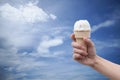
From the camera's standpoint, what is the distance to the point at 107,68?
4.31 ft

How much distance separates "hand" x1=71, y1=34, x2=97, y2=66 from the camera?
3.65 feet

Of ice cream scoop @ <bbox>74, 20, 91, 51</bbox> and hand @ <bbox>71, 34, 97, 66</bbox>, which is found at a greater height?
ice cream scoop @ <bbox>74, 20, 91, 51</bbox>

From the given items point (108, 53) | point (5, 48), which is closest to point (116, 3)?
point (108, 53)

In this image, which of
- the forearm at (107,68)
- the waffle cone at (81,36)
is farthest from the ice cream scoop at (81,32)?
Answer: the forearm at (107,68)

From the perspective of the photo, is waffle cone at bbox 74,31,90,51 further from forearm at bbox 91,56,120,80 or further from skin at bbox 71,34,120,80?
forearm at bbox 91,56,120,80

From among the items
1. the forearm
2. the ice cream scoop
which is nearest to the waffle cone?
the ice cream scoop

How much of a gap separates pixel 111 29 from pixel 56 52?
2.40ft

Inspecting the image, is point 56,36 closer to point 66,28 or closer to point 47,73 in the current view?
point 66,28

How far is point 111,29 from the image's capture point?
10.4 ft

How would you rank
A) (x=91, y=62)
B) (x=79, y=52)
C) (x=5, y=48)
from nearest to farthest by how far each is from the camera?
(x=79, y=52)
(x=91, y=62)
(x=5, y=48)

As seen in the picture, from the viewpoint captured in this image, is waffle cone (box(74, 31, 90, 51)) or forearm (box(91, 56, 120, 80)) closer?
waffle cone (box(74, 31, 90, 51))

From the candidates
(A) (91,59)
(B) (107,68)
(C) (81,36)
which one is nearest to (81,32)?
(C) (81,36)

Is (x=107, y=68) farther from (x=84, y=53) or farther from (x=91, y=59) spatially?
(x=84, y=53)

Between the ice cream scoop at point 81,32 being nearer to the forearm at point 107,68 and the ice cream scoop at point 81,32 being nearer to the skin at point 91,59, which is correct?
the skin at point 91,59
